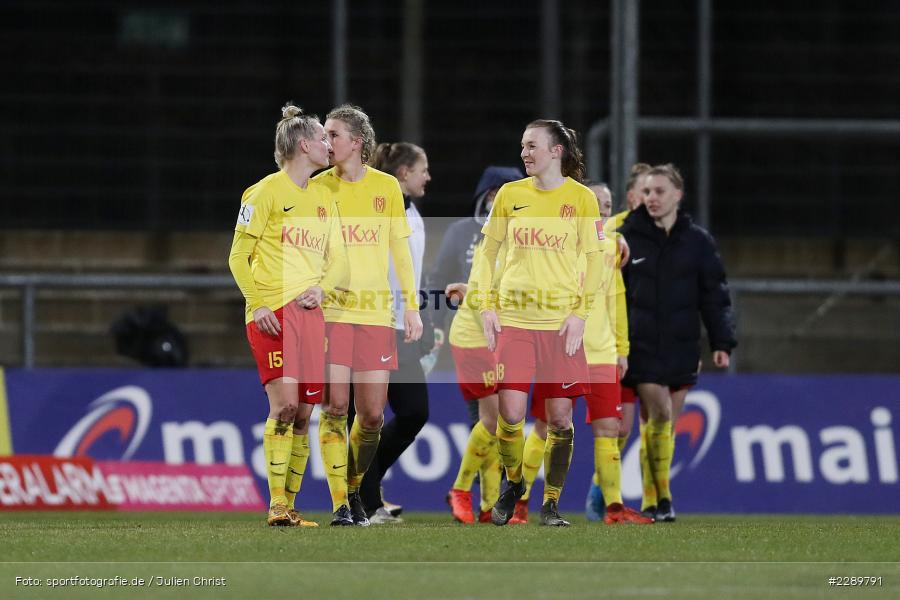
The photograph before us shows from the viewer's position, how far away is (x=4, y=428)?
37.8ft

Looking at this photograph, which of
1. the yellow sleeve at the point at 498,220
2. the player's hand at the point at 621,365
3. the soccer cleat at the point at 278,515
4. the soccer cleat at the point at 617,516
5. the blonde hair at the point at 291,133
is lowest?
the soccer cleat at the point at 617,516

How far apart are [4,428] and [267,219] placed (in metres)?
4.29

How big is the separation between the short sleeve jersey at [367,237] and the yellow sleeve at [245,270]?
0.42m

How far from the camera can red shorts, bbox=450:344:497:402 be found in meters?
9.07

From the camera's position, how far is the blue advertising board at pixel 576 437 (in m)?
11.5

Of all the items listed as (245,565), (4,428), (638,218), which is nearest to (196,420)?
(4,428)

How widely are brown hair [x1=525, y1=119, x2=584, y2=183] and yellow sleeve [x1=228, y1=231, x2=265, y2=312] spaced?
1489 millimetres

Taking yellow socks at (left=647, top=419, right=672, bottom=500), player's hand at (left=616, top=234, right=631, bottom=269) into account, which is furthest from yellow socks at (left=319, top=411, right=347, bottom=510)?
yellow socks at (left=647, top=419, right=672, bottom=500)

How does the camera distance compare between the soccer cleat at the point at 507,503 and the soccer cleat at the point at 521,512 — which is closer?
the soccer cleat at the point at 507,503

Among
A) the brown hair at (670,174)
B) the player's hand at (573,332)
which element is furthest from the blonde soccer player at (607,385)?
the player's hand at (573,332)

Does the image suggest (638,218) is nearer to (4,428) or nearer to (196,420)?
(196,420)

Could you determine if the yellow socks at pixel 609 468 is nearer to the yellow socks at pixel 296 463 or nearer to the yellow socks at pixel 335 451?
the yellow socks at pixel 335 451

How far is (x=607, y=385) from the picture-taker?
9172 mm

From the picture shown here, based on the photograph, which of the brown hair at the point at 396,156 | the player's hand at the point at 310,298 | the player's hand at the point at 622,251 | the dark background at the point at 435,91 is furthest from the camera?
the dark background at the point at 435,91
